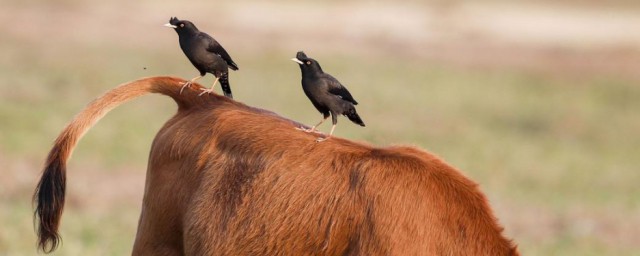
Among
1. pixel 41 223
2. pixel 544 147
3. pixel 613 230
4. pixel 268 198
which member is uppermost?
pixel 544 147

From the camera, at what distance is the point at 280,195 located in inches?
214

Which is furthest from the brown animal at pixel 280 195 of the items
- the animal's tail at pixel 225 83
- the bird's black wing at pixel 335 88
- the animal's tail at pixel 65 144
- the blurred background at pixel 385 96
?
the blurred background at pixel 385 96

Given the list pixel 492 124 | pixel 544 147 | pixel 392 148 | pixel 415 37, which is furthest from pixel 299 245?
pixel 415 37

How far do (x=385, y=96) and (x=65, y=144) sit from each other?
19.7 meters

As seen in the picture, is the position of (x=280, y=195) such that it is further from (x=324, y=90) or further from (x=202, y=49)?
(x=202, y=49)

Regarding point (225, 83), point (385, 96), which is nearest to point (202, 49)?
point (225, 83)

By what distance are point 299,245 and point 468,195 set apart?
2.60ft

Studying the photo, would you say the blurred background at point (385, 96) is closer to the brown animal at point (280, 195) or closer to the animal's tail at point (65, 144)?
the brown animal at point (280, 195)

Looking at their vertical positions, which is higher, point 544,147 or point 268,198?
point 544,147

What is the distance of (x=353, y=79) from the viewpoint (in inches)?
1073

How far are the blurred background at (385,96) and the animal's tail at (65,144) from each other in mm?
1258

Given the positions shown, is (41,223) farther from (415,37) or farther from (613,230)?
(415,37)

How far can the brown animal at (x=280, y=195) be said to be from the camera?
516cm

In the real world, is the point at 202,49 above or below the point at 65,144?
above
